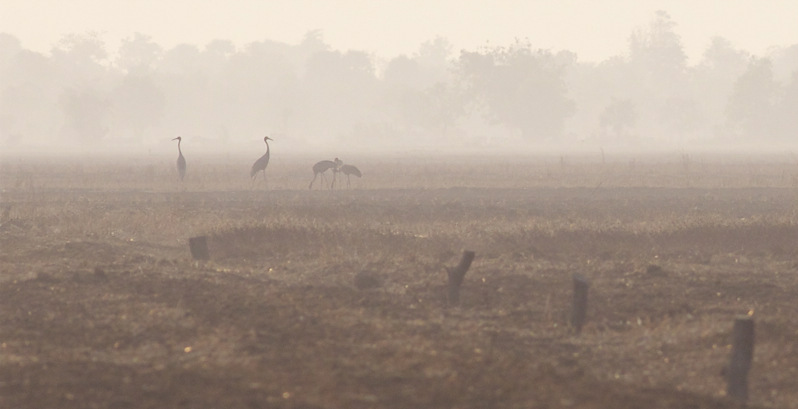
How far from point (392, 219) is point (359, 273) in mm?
7015

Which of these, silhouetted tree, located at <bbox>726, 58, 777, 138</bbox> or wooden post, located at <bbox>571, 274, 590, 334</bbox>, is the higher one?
silhouetted tree, located at <bbox>726, 58, 777, 138</bbox>

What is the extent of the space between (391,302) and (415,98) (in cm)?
9973

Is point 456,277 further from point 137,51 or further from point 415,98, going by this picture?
point 137,51

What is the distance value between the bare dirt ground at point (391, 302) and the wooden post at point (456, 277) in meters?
0.19

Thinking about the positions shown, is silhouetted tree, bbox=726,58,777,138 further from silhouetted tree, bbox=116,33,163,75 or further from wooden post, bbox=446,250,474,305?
silhouetted tree, bbox=116,33,163,75

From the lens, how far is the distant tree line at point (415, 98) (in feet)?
332

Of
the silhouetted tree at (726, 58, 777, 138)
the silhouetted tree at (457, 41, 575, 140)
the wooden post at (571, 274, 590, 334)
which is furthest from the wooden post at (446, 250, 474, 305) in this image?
the silhouetted tree at (726, 58, 777, 138)

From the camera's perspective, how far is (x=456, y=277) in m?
13.3

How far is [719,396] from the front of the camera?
9.33 metres

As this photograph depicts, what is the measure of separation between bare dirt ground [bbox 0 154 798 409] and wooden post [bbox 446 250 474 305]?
0.62 feet

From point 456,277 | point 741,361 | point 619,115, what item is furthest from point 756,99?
point 741,361

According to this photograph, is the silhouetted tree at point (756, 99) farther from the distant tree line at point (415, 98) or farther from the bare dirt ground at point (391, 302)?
the bare dirt ground at point (391, 302)

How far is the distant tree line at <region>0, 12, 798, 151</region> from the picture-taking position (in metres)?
101

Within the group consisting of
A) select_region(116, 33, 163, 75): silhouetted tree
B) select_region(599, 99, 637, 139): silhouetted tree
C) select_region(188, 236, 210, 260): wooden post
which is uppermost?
select_region(116, 33, 163, 75): silhouetted tree
